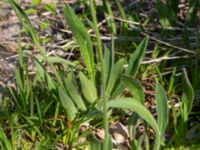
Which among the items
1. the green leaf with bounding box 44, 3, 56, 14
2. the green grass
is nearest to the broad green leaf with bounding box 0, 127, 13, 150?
the green grass

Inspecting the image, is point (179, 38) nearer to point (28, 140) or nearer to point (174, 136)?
point (174, 136)

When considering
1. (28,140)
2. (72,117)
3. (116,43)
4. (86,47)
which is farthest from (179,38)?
(28,140)

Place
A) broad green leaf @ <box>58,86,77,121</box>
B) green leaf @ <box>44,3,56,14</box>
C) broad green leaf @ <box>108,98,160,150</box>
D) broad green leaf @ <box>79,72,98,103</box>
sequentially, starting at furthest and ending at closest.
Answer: green leaf @ <box>44,3,56,14</box> < broad green leaf @ <box>79,72,98,103</box> < broad green leaf @ <box>58,86,77,121</box> < broad green leaf @ <box>108,98,160,150</box>

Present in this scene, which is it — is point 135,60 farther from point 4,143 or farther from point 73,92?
point 4,143

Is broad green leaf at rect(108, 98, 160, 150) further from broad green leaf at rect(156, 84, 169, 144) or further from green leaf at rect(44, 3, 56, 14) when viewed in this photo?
green leaf at rect(44, 3, 56, 14)

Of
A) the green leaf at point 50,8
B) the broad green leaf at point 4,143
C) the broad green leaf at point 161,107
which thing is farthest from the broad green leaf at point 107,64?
the green leaf at point 50,8

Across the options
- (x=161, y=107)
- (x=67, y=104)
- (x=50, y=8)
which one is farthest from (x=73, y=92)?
(x=50, y=8)
